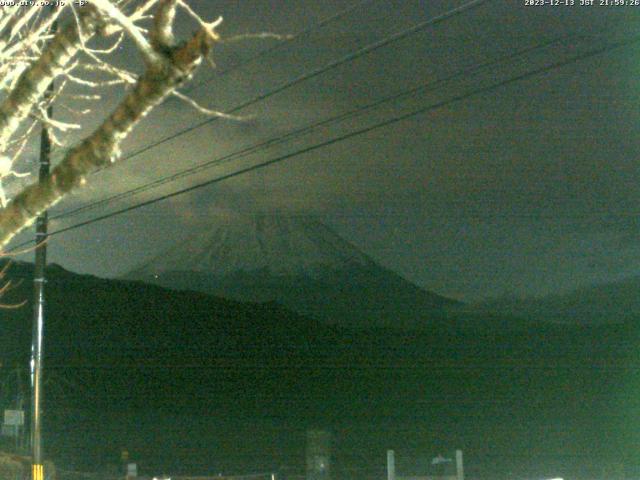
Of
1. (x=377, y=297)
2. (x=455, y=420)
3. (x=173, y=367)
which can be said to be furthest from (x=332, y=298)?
(x=455, y=420)

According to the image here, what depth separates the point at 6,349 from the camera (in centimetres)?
5209

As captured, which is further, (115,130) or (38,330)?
(38,330)

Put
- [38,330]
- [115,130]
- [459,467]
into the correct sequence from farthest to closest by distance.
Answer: [38,330], [459,467], [115,130]

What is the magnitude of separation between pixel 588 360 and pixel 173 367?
31.7 m

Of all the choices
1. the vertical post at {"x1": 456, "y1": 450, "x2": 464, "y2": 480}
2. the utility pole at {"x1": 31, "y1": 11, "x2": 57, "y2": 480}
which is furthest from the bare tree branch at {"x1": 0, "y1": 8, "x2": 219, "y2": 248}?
the vertical post at {"x1": 456, "y1": 450, "x2": 464, "y2": 480}

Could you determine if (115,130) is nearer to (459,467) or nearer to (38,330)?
(459,467)

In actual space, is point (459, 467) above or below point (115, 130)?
below

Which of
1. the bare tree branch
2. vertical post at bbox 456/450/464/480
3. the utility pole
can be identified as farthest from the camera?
the utility pole

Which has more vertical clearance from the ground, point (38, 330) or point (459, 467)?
point (38, 330)

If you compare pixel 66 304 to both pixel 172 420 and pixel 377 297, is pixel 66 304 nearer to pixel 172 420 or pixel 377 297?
pixel 172 420

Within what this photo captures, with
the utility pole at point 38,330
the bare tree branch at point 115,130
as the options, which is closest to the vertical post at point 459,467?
the utility pole at point 38,330

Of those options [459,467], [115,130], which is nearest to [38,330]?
[459,467]

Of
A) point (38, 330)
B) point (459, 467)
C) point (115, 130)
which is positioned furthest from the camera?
point (38, 330)

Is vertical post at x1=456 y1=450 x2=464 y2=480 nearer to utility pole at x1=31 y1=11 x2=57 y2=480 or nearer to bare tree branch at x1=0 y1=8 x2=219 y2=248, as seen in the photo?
utility pole at x1=31 y1=11 x2=57 y2=480
